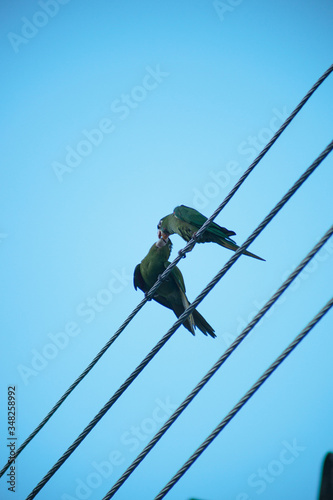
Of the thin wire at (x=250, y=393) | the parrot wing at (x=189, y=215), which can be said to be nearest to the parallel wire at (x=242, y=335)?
the thin wire at (x=250, y=393)

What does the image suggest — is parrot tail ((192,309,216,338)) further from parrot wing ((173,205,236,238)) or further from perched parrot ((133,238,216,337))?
parrot wing ((173,205,236,238))

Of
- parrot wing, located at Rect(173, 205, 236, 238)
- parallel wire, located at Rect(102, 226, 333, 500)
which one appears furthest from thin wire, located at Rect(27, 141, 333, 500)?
parrot wing, located at Rect(173, 205, 236, 238)

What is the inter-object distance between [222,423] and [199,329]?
6.72ft

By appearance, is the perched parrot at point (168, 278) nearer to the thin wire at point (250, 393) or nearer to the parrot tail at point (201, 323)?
the parrot tail at point (201, 323)

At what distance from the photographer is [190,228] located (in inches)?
162

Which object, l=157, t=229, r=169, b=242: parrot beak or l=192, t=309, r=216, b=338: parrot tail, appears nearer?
l=192, t=309, r=216, b=338: parrot tail

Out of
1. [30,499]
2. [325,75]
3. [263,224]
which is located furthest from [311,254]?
[30,499]

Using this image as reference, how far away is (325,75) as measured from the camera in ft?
7.00

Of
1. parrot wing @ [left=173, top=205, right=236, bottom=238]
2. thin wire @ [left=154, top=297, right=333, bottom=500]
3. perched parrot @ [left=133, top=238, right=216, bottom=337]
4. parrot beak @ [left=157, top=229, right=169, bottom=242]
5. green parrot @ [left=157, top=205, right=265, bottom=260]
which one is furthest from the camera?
parrot beak @ [left=157, top=229, right=169, bottom=242]

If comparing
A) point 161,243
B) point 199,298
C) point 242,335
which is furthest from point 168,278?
point 242,335

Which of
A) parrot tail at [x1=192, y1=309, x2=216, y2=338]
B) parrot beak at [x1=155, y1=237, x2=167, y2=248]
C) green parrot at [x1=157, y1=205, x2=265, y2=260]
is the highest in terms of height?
green parrot at [x1=157, y1=205, x2=265, y2=260]

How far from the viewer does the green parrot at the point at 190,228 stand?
368cm

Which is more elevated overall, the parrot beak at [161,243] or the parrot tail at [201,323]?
the parrot beak at [161,243]

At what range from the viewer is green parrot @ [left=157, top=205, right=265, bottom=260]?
368 centimetres
